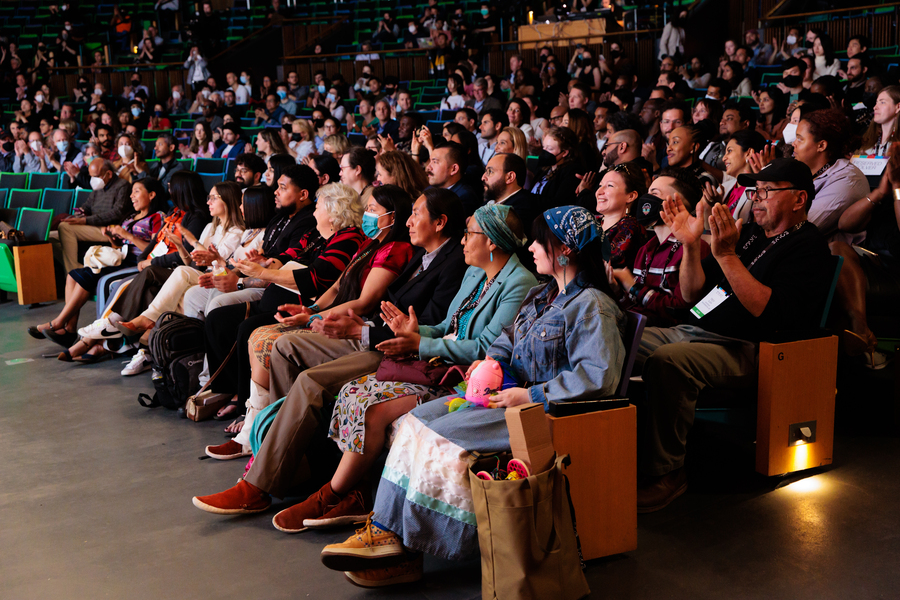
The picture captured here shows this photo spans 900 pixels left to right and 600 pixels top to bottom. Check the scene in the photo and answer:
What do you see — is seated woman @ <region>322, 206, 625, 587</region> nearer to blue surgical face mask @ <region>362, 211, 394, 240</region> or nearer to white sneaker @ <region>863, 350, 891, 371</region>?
blue surgical face mask @ <region>362, 211, 394, 240</region>

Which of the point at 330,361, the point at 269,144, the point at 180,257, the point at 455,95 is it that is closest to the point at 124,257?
the point at 180,257

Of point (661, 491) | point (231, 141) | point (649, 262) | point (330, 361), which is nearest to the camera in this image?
point (661, 491)

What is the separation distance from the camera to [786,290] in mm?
2633

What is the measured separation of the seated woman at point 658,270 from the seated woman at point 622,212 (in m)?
0.06

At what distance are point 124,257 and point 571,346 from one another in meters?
4.16

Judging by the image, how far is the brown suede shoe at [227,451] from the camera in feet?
10.6

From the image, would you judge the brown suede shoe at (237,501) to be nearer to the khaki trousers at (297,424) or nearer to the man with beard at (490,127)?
the khaki trousers at (297,424)

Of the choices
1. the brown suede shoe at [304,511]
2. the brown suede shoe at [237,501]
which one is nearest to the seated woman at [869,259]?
the brown suede shoe at [304,511]

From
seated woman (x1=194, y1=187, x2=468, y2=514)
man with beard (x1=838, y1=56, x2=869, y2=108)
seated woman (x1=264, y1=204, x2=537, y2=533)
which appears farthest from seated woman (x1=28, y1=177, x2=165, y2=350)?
man with beard (x1=838, y1=56, x2=869, y2=108)

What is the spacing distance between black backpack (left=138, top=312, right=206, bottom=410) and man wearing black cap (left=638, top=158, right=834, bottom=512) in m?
2.27

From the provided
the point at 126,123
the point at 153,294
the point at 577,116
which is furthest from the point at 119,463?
the point at 126,123

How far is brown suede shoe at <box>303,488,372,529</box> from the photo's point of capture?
2.48m

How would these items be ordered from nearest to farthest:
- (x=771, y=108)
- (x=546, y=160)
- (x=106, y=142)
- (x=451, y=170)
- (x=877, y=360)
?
1. (x=877, y=360)
2. (x=451, y=170)
3. (x=546, y=160)
4. (x=771, y=108)
5. (x=106, y=142)

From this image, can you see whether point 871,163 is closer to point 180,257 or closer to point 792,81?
point 792,81
